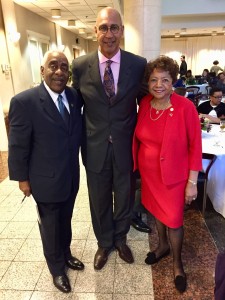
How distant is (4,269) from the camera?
6.61 ft

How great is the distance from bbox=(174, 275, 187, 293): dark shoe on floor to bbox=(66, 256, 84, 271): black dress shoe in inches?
27.0

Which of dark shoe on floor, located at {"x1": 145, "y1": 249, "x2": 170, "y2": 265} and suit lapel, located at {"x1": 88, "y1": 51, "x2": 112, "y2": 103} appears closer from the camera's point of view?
suit lapel, located at {"x1": 88, "y1": 51, "x2": 112, "y2": 103}

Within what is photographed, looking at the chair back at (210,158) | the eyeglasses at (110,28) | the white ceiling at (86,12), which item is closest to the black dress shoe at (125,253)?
the chair back at (210,158)

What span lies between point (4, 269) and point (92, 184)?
0.97 metres

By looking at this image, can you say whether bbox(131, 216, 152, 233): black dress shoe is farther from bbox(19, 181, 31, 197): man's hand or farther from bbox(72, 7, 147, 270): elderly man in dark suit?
bbox(19, 181, 31, 197): man's hand

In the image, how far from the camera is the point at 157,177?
172 cm

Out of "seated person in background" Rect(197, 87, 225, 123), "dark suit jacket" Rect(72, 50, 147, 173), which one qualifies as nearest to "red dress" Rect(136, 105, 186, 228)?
"dark suit jacket" Rect(72, 50, 147, 173)

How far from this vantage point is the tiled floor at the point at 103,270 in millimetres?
1775

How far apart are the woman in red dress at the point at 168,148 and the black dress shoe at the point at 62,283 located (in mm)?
741

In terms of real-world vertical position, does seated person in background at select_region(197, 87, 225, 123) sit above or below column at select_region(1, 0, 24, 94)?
below

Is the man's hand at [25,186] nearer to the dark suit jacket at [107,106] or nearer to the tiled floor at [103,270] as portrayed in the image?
the dark suit jacket at [107,106]

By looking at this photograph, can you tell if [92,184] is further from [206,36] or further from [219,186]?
[206,36]

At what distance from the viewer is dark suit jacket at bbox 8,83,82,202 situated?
56.4 inches

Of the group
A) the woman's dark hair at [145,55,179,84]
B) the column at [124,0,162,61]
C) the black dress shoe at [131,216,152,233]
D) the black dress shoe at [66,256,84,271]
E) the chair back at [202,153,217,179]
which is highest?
the column at [124,0,162,61]
